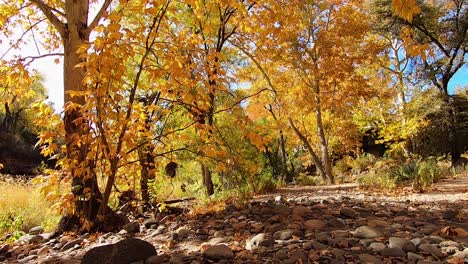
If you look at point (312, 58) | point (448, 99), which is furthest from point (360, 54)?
point (448, 99)

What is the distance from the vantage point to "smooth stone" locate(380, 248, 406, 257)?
8.45 feet

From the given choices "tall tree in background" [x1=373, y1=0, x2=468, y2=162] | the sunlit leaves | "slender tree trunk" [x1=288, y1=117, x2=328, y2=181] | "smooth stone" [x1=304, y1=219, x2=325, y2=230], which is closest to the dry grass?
"smooth stone" [x1=304, y1=219, x2=325, y2=230]

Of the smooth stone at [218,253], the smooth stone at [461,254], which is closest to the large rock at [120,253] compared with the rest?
the smooth stone at [218,253]

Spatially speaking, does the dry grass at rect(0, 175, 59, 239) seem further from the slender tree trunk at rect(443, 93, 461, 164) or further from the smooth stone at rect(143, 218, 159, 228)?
the slender tree trunk at rect(443, 93, 461, 164)

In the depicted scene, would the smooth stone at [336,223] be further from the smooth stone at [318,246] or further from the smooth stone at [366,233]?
the smooth stone at [318,246]

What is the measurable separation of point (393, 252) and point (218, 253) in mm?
1302

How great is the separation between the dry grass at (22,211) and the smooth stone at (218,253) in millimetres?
3496

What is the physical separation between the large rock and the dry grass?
295 centimetres

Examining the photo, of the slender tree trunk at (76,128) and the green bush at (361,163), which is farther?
the green bush at (361,163)

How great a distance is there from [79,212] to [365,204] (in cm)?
361

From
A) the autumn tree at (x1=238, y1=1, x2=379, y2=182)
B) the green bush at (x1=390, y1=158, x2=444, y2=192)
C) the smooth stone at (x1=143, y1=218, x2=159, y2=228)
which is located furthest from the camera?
the autumn tree at (x1=238, y1=1, x2=379, y2=182)

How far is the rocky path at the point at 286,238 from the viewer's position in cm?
261

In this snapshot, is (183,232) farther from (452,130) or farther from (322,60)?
(452,130)

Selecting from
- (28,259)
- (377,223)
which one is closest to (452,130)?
(377,223)
